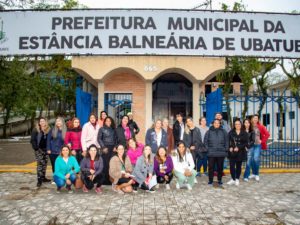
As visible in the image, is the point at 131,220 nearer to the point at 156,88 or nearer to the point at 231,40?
the point at 231,40

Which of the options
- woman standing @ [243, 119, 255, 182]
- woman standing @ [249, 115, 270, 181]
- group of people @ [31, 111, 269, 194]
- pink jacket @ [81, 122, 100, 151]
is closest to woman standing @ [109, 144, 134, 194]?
group of people @ [31, 111, 269, 194]

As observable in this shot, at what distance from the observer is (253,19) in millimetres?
9469

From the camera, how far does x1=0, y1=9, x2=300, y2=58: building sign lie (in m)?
9.17

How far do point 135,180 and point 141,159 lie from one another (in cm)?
51

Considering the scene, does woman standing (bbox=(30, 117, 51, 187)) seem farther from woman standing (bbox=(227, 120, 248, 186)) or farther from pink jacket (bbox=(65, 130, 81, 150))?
woman standing (bbox=(227, 120, 248, 186))

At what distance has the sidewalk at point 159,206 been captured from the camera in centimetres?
489

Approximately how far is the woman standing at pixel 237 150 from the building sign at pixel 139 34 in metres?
2.94

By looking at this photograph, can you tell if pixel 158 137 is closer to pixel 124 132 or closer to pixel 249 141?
pixel 124 132

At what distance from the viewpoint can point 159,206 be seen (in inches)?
221

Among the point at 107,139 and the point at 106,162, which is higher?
the point at 107,139

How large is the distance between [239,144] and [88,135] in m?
3.97

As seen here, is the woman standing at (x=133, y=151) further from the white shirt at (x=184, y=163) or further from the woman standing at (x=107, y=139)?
the white shirt at (x=184, y=163)

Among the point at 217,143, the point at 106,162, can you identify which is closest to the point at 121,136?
the point at 106,162

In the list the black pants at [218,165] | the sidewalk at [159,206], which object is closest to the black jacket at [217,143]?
the black pants at [218,165]
